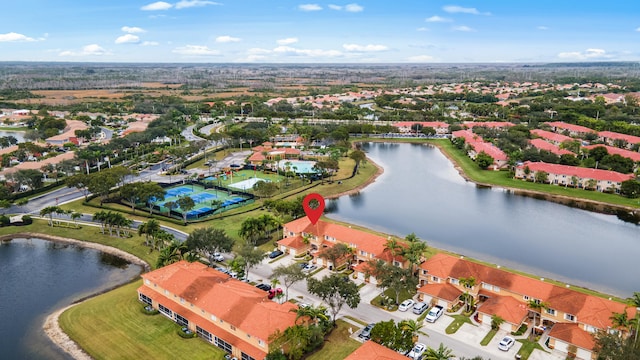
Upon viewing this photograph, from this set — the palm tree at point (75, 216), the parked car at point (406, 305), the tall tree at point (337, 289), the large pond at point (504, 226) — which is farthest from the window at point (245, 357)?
the palm tree at point (75, 216)

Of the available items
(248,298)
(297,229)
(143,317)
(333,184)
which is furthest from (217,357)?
(333,184)

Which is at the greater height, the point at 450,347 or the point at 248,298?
the point at 248,298

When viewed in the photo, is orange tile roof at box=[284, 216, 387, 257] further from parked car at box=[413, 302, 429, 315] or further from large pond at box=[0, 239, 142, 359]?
large pond at box=[0, 239, 142, 359]

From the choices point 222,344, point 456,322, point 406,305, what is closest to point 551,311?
point 456,322

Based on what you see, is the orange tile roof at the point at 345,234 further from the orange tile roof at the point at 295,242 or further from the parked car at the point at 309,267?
the parked car at the point at 309,267

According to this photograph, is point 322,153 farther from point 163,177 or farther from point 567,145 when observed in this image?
point 567,145

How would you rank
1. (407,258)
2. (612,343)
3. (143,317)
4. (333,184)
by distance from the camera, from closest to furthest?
(612,343) < (143,317) < (407,258) < (333,184)
